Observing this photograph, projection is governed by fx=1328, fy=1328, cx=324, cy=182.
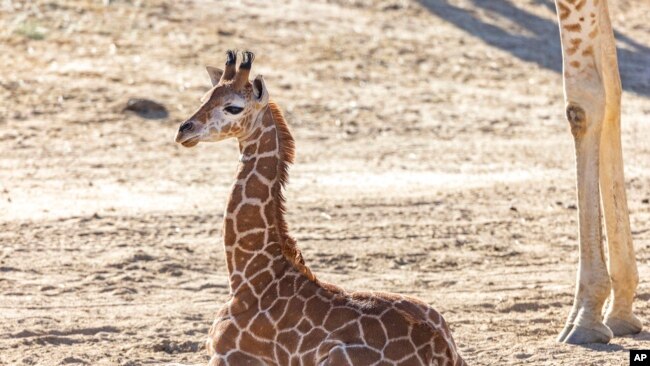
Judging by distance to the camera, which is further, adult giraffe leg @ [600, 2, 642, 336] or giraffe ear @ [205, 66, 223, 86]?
adult giraffe leg @ [600, 2, 642, 336]

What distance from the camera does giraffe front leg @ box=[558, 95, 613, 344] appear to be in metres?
8.13

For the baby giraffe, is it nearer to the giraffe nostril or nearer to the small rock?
the giraffe nostril

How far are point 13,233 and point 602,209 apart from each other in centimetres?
447

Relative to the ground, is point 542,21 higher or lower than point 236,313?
higher

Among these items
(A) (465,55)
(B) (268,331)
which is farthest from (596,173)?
(A) (465,55)

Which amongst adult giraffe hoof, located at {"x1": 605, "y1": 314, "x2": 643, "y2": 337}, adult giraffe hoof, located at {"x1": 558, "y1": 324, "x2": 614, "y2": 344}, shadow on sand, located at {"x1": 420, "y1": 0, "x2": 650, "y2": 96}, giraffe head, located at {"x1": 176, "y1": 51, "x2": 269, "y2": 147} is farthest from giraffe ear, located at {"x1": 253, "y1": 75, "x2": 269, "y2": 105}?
shadow on sand, located at {"x1": 420, "y1": 0, "x2": 650, "y2": 96}

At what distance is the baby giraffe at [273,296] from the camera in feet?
20.8

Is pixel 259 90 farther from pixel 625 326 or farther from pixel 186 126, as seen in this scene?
pixel 625 326

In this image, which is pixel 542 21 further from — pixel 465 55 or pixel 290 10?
pixel 290 10

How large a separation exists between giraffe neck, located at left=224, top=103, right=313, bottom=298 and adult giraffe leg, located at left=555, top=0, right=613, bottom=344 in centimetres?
217

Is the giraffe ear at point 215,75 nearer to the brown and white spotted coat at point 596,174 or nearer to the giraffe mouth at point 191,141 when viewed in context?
the giraffe mouth at point 191,141

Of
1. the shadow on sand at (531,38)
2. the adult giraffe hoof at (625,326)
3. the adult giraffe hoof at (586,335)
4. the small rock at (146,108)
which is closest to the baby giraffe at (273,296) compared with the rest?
the adult giraffe hoof at (586,335)

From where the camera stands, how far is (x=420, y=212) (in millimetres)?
11133

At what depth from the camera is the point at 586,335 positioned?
26.6 feet
